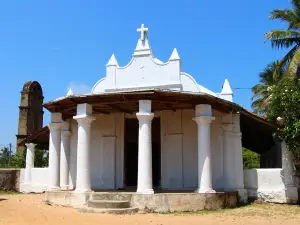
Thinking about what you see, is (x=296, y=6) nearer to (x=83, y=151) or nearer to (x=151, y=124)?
(x=151, y=124)

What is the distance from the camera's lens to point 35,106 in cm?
2811

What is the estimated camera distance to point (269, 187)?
15.0 meters

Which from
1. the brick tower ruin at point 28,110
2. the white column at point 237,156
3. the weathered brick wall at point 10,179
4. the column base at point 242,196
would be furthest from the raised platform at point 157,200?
the brick tower ruin at point 28,110

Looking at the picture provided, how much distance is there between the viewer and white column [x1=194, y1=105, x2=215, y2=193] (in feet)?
42.5

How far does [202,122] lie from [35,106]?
17933 mm

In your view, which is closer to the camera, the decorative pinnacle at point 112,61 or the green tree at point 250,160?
the decorative pinnacle at point 112,61

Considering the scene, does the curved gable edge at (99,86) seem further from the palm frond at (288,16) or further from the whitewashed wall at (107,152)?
the palm frond at (288,16)

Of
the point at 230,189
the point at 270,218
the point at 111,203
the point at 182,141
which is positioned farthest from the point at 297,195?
the point at 111,203

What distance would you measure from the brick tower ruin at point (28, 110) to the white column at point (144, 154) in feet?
53.9

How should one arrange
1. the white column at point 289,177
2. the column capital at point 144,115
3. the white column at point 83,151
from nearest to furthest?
the column capital at point 144,115 < the white column at point 83,151 < the white column at point 289,177

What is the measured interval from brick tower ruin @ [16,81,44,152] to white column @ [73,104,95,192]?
14732 millimetres

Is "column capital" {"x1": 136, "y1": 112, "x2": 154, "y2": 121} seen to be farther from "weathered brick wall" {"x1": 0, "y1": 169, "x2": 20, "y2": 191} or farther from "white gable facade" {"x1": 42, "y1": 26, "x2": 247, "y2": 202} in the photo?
"weathered brick wall" {"x1": 0, "y1": 169, "x2": 20, "y2": 191}

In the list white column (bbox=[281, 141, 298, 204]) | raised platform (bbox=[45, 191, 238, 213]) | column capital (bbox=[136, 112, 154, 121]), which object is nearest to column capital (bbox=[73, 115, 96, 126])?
column capital (bbox=[136, 112, 154, 121])

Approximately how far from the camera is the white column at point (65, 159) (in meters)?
16.2
